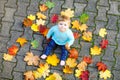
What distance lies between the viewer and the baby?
18.7 feet

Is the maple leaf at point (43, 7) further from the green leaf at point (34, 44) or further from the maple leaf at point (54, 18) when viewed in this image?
the green leaf at point (34, 44)

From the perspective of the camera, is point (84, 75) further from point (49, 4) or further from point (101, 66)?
point (49, 4)

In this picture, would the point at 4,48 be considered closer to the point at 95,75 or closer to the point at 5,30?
the point at 5,30

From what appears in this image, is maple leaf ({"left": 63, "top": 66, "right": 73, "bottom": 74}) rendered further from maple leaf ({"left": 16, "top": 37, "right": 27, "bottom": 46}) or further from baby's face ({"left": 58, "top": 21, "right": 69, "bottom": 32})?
maple leaf ({"left": 16, "top": 37, "right": 27, "bottom": 46})

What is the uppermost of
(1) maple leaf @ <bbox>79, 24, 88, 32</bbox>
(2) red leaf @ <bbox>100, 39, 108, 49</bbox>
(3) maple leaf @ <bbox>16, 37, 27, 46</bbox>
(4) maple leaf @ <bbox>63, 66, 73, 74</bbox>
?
(1) maple leaf @ <bbox>79, 24, 88, 32</bbox>

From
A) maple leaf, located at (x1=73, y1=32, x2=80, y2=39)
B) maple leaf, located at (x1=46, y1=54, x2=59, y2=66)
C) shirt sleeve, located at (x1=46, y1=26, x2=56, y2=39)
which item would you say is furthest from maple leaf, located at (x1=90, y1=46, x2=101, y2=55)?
shirt sleeve, located at (x1=46, y1=26, x2=56, y2=39)

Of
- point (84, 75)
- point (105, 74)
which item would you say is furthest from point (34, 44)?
point (105, 74)

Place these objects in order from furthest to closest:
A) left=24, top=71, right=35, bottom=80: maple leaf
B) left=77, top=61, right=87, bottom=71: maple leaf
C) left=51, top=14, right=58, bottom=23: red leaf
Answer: left=51, top=14, right=58, bottom=23: red leaf
left=77, top=61, right=87, bottom=71: maple leaf
left=24, top=71, right=35, bottom=80: maple leaf

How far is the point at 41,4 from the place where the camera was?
6.47 meters

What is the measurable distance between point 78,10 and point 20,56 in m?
1.30

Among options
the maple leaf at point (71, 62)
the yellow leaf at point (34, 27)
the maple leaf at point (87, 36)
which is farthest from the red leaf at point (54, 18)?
the maple leaf at point (71, 62)

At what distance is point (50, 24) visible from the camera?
625 cm

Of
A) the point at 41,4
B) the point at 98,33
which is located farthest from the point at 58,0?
the point at 98,33

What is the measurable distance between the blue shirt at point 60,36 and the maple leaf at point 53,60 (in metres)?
0.23
